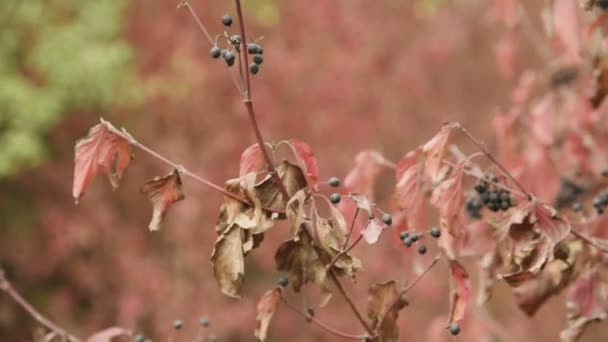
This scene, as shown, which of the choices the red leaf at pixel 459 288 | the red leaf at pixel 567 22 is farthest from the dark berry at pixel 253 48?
the red leaf at pixel 567 22

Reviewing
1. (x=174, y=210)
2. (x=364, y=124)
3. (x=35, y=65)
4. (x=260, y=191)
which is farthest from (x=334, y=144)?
(x=260, y=191)

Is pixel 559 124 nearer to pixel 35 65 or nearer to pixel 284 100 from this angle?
pixel 35 65

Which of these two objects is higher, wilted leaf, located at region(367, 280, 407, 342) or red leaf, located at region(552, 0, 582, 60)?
red leaf, located at region(552, 0, 582, 60)

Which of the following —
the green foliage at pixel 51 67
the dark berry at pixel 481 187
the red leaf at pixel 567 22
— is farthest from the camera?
A: the green foliage at pixel 51 67

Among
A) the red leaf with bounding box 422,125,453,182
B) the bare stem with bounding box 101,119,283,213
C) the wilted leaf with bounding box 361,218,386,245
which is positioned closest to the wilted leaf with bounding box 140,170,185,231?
the bare stem with bounding box 101,119,283,213

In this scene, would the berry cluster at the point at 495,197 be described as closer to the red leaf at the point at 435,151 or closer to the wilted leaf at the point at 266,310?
the red leaf at the point at 435,151

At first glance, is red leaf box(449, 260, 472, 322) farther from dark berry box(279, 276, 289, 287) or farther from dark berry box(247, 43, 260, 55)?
dark berry box(247, 43, 260, 55)

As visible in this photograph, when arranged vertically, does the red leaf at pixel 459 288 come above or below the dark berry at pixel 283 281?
below
